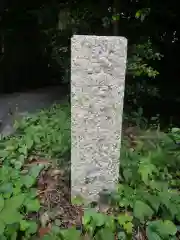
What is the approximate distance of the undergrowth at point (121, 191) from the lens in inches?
69.8

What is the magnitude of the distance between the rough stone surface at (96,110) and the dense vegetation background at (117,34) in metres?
2.05

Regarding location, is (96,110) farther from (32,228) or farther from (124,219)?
(32,228)

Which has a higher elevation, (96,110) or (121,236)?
(96,110)

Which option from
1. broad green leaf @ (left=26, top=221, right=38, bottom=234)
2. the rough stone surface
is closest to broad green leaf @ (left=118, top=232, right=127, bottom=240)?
the rough stone surface

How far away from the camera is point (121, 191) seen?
6.98 feet

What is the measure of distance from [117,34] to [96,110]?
283 centimetres

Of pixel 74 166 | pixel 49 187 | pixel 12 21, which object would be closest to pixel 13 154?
pixel 49 187

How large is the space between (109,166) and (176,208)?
0.48 metres

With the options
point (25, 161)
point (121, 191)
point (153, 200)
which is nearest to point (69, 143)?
point (25, 161)

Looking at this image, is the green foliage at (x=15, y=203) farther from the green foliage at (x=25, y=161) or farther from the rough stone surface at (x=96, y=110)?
the rough stone surface at (x=96, y=110)

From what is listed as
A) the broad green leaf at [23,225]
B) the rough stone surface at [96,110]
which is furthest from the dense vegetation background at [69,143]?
the rough stone surface at [96,110]

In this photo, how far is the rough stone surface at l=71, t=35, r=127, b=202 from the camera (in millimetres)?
1864

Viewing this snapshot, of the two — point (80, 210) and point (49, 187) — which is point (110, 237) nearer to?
point (80, 210)

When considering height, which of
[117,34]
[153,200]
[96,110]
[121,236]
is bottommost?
[121,236]
